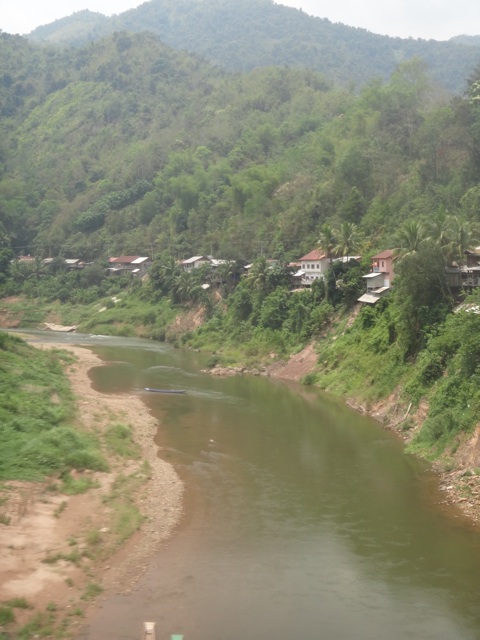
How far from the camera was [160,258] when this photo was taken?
8412cm

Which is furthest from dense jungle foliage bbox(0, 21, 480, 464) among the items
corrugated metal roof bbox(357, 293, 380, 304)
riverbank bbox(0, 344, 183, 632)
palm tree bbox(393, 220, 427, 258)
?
riverbank bbox(0, 344, 183, 632)

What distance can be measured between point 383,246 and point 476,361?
2767cm

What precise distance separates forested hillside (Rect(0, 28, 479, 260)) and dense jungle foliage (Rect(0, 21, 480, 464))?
0.96 feet

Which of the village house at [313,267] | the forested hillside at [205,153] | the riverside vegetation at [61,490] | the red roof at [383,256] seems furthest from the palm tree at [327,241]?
the riverside vegetation at [61,490]

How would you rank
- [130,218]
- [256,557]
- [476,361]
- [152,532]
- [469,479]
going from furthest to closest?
[130,218], [476,361], [469,479], [152,532], [256,557]

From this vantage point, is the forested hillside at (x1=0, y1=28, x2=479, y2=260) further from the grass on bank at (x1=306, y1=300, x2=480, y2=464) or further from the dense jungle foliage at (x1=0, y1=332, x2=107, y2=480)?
the dense jungle foliage at (x1=0, y1=332, x2=107, y2=480)

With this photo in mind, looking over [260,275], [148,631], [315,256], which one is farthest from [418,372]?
[260,275]

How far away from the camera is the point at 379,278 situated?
162 ft

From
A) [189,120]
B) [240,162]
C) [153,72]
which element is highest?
[153,72]

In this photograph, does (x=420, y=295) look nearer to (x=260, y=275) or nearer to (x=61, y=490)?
(x=61, y=490)

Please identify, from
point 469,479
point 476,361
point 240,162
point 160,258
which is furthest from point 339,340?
point 240,162

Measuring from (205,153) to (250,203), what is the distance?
32.5m

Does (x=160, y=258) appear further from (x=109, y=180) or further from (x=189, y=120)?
(x=189, y=120)

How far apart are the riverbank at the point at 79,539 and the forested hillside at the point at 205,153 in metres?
35.9
